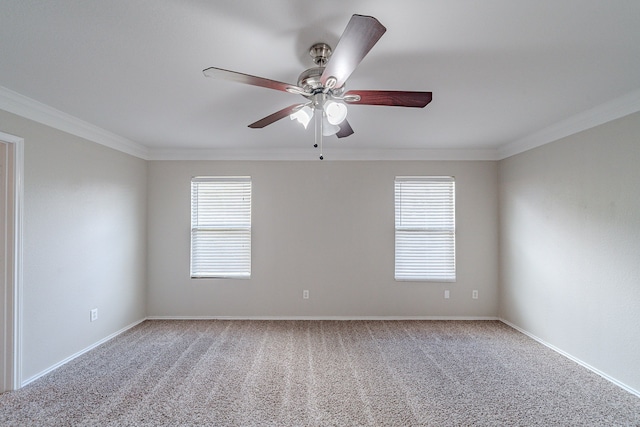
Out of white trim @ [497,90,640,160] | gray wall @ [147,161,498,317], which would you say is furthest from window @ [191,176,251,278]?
white trim @ [497,90,640,160]

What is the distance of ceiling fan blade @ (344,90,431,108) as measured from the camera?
1.68 meters

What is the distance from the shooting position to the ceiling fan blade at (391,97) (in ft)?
5.53

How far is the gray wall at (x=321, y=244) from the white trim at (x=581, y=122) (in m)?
0.63

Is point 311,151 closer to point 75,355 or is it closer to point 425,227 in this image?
point 425,227

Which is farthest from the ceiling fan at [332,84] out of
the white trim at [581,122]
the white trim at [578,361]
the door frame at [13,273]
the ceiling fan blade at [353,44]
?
the white trim at [578,361]

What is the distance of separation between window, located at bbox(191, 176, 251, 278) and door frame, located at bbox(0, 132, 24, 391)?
1.87 metres

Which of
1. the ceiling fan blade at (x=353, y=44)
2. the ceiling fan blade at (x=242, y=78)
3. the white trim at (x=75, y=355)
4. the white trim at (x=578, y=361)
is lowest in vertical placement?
the white trim at (x=75, y=355)

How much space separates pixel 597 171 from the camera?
106 inches

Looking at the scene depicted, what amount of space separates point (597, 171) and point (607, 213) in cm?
41

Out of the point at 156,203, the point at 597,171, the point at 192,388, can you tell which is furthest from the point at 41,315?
the point at 597,171

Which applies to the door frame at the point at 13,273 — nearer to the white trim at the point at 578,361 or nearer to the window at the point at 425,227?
the window at the point at 425,227

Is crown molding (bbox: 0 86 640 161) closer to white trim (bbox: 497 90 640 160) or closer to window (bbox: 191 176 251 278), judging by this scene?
white trim (bbox: 497 90 640 160)

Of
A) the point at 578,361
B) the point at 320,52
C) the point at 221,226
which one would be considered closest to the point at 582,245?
the point at 578,361

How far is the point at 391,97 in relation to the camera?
173 centimetres
